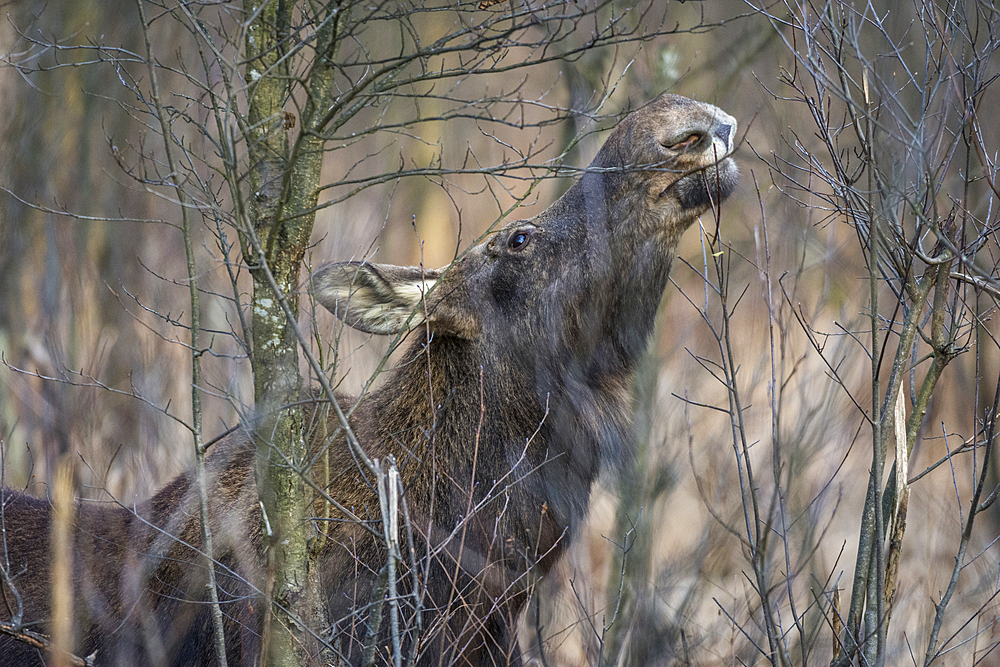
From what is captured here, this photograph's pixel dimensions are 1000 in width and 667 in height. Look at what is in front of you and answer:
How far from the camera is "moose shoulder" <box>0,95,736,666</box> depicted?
13.1 feet

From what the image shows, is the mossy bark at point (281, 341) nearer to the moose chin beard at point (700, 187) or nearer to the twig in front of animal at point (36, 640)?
the twig in front of animal at point (36, 640)

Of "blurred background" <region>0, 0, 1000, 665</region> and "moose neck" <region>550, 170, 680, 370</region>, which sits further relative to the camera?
"blurred background" <region>0, 0, 1000, 665</region>

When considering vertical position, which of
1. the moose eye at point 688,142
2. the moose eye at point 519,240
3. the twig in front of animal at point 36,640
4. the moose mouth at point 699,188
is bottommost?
the twig in front of animal at point 36,640

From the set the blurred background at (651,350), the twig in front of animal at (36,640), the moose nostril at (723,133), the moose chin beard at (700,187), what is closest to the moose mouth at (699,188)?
the moose chin beard at (700,187)

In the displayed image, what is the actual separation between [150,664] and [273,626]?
3.72 feet

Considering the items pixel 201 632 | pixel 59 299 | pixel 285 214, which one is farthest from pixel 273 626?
pixel 59 299

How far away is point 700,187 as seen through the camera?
444 cm

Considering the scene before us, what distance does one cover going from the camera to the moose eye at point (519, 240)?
15.8 ft

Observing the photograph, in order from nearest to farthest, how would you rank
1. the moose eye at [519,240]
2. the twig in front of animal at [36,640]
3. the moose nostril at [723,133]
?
1. the twig in front of animal at [36,640]
2. the moose nostril at [723,133]
3. the moose eye at [519,240]

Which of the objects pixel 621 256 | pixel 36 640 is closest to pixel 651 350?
pixel 621 256

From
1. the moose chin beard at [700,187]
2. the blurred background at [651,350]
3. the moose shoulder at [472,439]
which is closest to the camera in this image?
the moose shoulder at [472,439]

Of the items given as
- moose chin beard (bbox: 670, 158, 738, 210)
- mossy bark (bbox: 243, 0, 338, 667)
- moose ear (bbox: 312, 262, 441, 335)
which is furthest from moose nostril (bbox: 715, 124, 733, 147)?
mossy bark (bbox: 243, 0, 338, 667)

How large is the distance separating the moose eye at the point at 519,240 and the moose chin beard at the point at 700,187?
861mm

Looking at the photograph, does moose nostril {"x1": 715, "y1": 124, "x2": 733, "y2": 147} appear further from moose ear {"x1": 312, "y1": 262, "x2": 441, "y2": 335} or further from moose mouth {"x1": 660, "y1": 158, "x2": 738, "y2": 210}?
moose ear {"x1": 312, "y1": 262, "x2": 441, "y2": 335}
